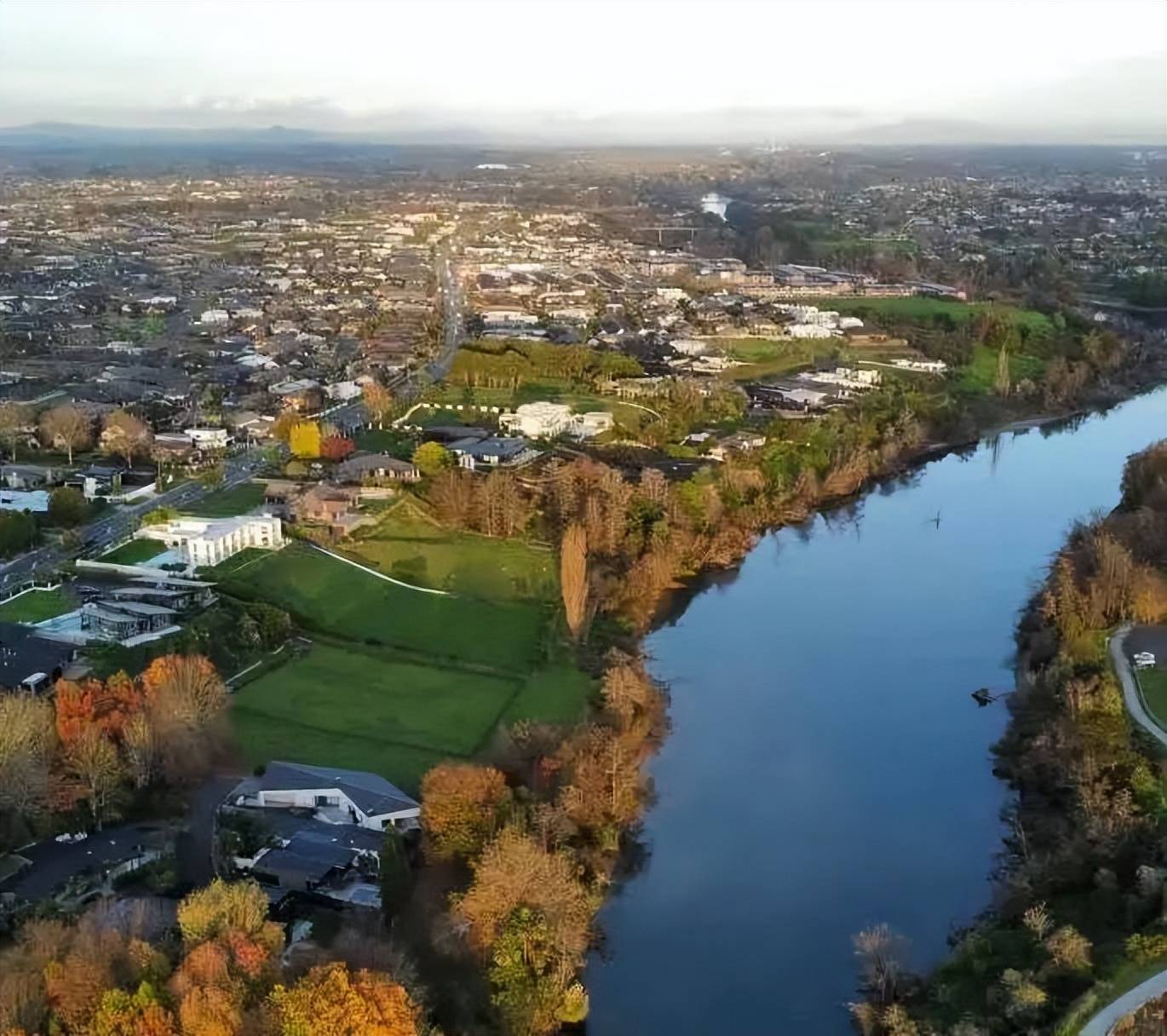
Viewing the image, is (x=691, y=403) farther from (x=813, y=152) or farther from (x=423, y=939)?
(x=813, y=152)

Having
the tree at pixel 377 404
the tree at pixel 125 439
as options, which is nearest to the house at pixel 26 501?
the tree at pixel 125 439

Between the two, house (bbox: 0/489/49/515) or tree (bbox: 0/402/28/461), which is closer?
house (bbox: 0/489/49/515)

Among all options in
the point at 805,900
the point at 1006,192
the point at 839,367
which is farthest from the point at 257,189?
the point at 805,900

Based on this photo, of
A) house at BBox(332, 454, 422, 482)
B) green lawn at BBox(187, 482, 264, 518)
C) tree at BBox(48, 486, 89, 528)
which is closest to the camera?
tree at BBox(48, 486, 89, 528)

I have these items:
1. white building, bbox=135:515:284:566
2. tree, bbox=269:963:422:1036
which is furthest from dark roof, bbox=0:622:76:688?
tree, bbox=269:963:422:1036

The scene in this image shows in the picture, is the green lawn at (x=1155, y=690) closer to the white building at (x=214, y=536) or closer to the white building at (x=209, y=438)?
the white building at (x=214, y=536)

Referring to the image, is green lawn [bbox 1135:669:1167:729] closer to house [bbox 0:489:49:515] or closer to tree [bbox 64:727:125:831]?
tree [bbox 64:727:125:831]
